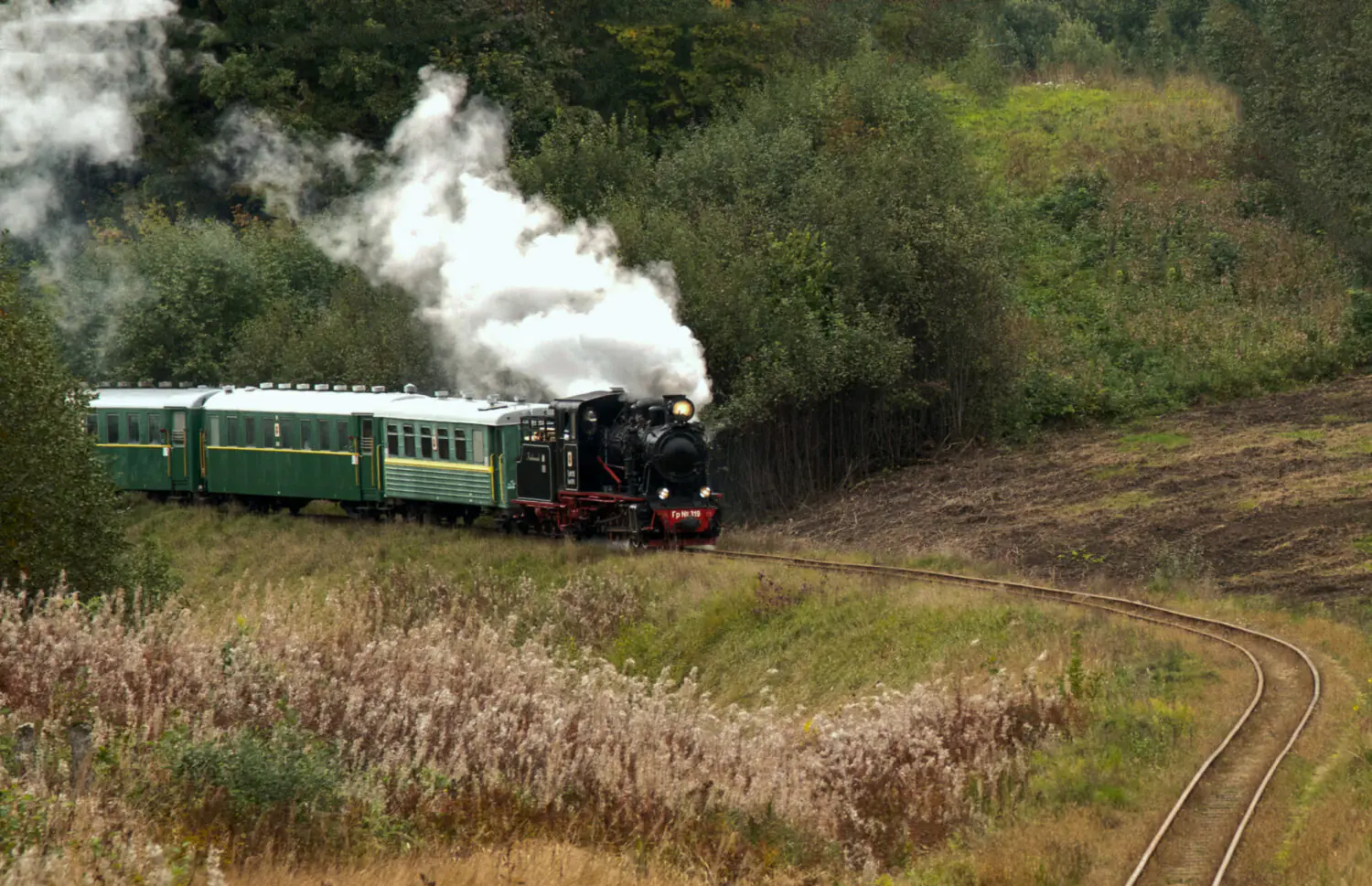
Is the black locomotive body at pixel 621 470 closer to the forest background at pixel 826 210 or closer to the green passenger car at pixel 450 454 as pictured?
the green passenger car at pixel 450 454

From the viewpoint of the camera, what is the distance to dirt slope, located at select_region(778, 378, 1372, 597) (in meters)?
25.8

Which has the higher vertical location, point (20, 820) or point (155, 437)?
point (155, 437)

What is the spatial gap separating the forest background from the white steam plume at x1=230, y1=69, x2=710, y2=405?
3.79 feet

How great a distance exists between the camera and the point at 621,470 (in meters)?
27.4

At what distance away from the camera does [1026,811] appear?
46.0 ft

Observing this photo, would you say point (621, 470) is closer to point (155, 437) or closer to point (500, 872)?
point (155, 437)

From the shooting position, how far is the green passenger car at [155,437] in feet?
124

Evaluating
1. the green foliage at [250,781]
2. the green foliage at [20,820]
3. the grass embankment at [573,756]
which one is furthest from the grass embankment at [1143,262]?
the green foliage at [20,820]

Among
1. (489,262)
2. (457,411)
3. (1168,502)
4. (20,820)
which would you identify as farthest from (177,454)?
(20,820)

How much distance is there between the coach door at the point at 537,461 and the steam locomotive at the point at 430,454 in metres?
0.03

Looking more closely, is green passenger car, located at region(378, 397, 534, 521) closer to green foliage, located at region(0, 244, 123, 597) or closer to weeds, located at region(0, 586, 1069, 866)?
green foliage, located at region(0, 244, 123, 597)

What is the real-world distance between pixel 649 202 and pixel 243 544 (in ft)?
53.5

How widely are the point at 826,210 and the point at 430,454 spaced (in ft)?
44.5

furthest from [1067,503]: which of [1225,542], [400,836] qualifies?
[400,836]
